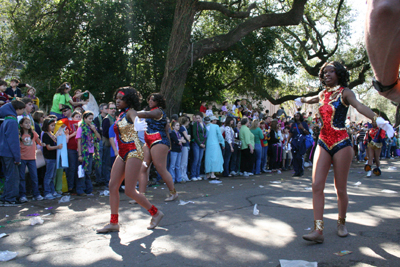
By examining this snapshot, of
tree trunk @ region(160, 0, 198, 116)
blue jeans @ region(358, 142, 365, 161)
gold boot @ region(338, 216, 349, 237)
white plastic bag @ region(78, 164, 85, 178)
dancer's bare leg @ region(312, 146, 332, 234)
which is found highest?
tree trunk @ region(160, 0, 198, 116)

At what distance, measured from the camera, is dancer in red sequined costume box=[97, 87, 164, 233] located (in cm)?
493

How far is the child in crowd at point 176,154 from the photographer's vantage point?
10.4m

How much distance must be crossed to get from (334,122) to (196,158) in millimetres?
7134

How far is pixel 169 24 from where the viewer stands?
15.8 meters

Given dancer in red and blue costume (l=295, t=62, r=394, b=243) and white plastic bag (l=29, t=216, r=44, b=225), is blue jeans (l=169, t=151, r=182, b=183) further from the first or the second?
dancer in red and blue costume (l=295, t=62, r=394, b=243)

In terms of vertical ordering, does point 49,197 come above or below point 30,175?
below

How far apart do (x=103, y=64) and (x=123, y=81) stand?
47.1 inches

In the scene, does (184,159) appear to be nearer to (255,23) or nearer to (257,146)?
(257,146)

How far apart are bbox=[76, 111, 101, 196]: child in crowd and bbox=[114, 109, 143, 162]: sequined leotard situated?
3.54 m

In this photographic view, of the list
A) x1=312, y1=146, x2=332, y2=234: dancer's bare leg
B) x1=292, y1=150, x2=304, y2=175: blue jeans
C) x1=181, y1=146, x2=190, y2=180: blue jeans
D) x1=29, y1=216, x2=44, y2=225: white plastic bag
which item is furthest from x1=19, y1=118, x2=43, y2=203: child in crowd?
x1=292, y1=150, x2=304, y2=175: blue jeans

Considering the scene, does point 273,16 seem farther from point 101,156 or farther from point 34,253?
point 34,253

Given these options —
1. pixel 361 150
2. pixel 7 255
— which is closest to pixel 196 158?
pixel 7 255

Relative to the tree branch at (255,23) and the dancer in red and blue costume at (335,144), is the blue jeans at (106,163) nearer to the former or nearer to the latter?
the dancer in red and blue costume at (335,144)

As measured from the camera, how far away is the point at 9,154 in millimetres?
6988
